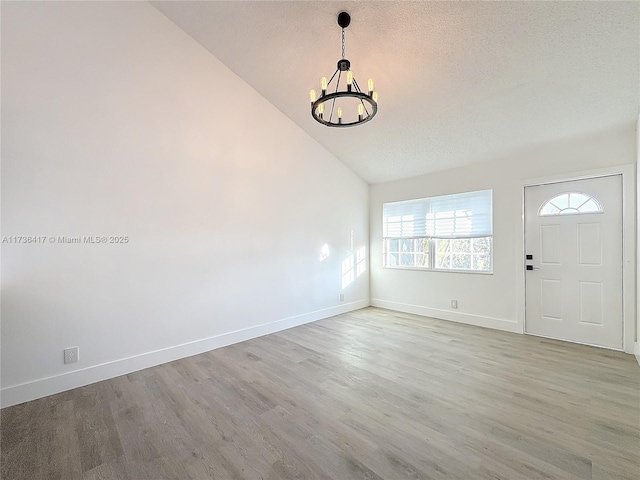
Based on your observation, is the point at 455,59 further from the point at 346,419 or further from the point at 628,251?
the point at 346,419

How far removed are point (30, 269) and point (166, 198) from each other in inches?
51.1

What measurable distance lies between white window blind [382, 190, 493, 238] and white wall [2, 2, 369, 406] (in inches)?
82.9

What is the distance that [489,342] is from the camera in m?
3.66

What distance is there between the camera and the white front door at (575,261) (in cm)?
339

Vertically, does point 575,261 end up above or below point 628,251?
below

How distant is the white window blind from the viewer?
→ 443 cm

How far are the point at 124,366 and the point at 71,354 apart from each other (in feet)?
1.53

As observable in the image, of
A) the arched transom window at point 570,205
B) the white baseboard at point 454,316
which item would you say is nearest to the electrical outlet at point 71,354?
the white baseboard at point 454,316

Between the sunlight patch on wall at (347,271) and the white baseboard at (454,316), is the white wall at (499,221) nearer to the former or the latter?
the white baseboard at (454,316)

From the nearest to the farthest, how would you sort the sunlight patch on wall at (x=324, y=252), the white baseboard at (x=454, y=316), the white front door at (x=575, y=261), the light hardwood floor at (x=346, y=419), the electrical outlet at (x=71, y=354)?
1. the light hardwood floor at (x=346, y=419)
2. the electrical outlet at (x=71, y=354)
3. the white front door at (x=575, y=261)
4. the white baseboard at (x=454, y=316)
5. the sunlight patch on wall at (x=324, y=252)

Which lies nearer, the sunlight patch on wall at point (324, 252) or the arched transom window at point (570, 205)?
the arched transom window at point (570, 205)

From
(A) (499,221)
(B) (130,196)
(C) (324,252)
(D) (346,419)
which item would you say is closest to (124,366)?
(B) (130,196)

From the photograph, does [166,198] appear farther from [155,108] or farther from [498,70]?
[498,70]

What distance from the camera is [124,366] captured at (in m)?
2.90
